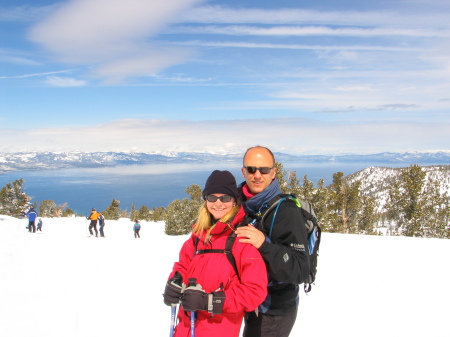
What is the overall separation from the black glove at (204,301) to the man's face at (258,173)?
3.35ft

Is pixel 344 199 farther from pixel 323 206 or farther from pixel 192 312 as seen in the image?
pixel 192 312

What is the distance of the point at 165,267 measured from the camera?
1095cm

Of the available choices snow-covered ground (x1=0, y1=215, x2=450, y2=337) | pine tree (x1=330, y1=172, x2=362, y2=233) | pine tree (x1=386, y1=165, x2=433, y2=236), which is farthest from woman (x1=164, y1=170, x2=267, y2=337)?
pine tree (x1=386, y1=165, x2=433, y2=236)

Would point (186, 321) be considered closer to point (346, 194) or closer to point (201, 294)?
point (201, 294)

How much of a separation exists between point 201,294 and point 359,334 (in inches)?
205

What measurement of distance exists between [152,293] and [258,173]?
21.4ft

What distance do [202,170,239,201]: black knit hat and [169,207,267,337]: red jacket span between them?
0.19 metres

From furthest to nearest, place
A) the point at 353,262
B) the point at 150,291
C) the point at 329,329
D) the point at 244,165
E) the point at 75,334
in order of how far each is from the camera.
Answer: the point at 353,262 → the point at 150,291 → the point at 329,329 → the point at 75,334 → the point at 244,165

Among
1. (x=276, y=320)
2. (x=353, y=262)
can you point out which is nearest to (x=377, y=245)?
(x=353, y=262)

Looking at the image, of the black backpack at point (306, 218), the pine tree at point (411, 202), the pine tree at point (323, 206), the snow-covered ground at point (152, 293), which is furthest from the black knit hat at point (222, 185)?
the pine tree at point (411, 202)

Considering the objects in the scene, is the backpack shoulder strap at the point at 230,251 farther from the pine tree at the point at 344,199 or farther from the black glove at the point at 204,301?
the pine tree at the point at 344,199

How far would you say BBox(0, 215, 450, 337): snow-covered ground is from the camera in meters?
6.38

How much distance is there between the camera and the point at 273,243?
2.48 meters

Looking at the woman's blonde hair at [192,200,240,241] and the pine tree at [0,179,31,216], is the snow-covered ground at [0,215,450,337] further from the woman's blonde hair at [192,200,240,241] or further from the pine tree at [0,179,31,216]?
the pine tree at [0,179,31,216]
